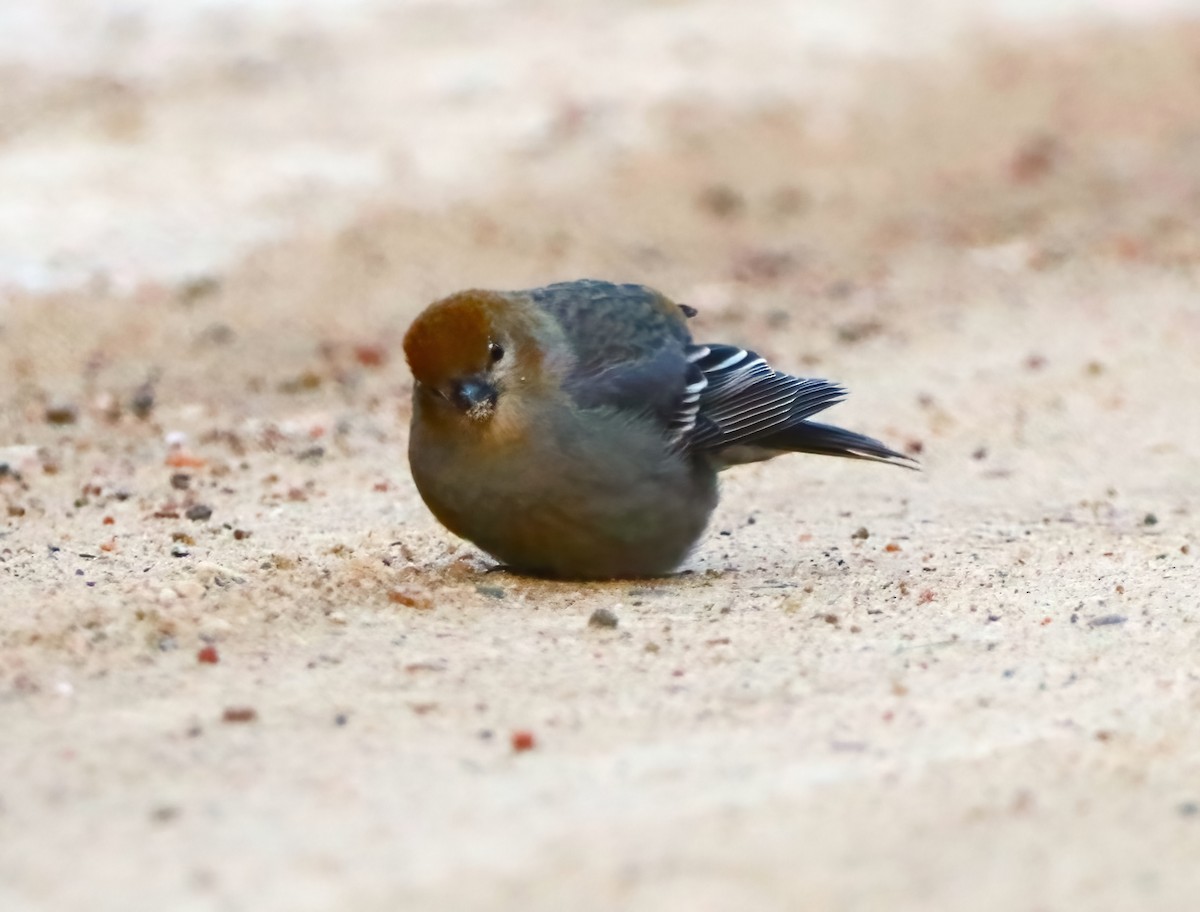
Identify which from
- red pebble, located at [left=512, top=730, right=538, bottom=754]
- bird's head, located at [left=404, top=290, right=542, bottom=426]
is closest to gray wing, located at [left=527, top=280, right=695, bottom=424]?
bird's head, located at [left=404, top=290, right=542, bottom=426]

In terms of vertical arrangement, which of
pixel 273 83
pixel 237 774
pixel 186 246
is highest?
pixel 273 83

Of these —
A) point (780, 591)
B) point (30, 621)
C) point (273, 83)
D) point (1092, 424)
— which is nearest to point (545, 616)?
point (780, 591)

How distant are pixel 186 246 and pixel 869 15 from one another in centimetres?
597

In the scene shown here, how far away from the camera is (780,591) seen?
5.68 metres

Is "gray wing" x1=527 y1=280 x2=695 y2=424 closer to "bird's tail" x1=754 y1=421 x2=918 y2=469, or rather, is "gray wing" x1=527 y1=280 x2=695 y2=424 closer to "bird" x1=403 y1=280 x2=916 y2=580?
"bird" x1=403 y1=280 x2=916 y2=580

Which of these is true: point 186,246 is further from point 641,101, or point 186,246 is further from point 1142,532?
point 1142,532

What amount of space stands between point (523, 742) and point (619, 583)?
Answer: 6.02ft

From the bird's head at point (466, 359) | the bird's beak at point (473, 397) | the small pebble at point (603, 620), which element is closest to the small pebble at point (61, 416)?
the bird's head at point (466, 359)

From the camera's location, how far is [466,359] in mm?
5566

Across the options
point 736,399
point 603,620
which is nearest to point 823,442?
point 736,399

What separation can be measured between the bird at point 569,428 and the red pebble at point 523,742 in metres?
1.48

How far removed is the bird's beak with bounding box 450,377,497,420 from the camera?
18.2 feet

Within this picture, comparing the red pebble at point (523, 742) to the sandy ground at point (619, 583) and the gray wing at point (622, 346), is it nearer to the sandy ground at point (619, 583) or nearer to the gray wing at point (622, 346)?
the sandy ground at point (619, 583)

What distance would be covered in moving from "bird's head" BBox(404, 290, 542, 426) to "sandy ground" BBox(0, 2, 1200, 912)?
1.66ft
